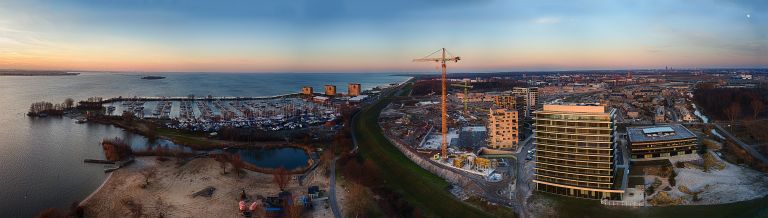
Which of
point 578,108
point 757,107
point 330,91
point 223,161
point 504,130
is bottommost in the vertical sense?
point 223,161

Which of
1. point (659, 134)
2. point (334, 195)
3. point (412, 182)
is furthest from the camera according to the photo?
point (659, 134)

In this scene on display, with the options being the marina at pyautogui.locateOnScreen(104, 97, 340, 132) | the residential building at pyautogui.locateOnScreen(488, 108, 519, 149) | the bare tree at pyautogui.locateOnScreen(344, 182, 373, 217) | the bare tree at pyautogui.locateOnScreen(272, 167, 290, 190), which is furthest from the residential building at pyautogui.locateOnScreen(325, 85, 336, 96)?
the bare tree at pyautogui.locateOnScreen(344, 182, 373, 217)

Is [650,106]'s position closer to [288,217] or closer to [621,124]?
[621,124]

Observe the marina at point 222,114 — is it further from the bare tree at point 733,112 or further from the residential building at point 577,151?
the bare tree at point 733,112

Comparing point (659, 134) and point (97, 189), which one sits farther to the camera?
point (659, 134)

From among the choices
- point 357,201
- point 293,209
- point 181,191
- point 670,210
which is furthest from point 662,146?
point 181,191

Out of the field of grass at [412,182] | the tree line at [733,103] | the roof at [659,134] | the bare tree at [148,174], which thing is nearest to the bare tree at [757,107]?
the tree line at [733,103]

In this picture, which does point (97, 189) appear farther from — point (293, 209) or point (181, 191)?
point (293, 209)
